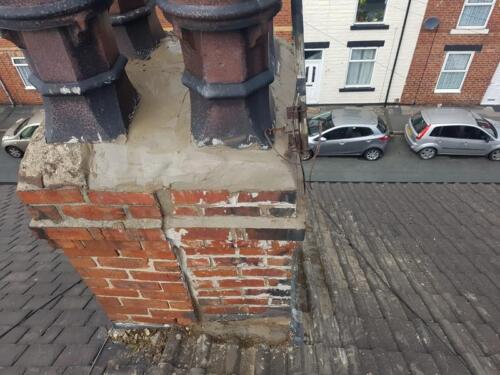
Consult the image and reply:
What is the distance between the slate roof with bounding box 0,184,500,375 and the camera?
189cm

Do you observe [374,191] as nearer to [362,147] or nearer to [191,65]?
[191,65]

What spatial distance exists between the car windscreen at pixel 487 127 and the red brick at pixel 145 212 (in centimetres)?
1123

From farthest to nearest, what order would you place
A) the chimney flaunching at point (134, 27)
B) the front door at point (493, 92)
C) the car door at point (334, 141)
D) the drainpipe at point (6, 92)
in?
the drainpipe at point (6, 92) < the front door at point (493, 92) < the car door at point (334, 141) < the chimney flaunching at point (134, 27)

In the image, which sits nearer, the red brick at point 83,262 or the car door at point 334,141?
the red brick at point 83,262

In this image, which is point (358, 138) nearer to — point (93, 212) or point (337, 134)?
point (337, 134)

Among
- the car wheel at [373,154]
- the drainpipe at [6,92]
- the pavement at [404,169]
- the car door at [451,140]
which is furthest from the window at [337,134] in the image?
the drainpipe at [6,92]

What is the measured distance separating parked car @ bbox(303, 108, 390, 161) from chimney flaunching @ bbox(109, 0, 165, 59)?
7.92 metres

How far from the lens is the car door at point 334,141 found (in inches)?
400

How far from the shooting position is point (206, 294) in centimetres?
187

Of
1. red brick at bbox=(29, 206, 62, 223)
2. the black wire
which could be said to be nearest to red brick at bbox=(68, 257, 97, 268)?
red brick at bbox=(29, 206, 62, 223)

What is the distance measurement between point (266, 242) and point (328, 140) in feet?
30.3

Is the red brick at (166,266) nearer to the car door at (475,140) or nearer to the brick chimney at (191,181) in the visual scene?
the brick chimney at (191,181)

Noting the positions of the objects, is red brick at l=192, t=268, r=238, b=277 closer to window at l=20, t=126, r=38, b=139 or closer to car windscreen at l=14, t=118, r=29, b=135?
window at l=20, t=126, r=38, b=139

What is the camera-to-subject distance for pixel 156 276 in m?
1.74
